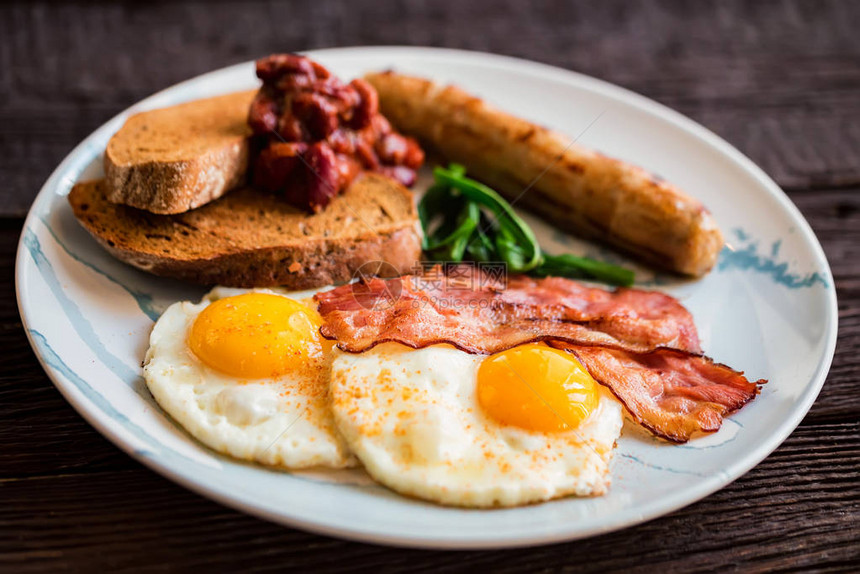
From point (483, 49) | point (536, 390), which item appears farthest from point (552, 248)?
point (483, 49)

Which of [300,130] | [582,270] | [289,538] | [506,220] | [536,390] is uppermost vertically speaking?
[300,130]

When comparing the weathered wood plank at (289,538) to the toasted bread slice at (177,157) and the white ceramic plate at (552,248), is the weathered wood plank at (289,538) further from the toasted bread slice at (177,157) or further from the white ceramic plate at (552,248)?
the toasted bread slice at (177,157)

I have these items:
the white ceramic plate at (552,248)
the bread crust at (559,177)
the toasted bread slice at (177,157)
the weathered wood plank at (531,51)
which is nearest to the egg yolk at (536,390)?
the white ceramic plate at (552,248)

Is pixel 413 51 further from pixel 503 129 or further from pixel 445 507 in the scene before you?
pixel 445 507


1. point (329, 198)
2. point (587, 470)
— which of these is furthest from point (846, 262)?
point (329, 198)

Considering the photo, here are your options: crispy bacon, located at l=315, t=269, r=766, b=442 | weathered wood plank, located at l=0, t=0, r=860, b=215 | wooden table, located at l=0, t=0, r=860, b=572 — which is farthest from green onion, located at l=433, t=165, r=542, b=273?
weathered wood plank, located at l=0, t=0, r=860, b=215

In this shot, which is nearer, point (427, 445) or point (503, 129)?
point (427, 445)

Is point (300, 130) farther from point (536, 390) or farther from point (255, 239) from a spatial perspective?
point (536, 390)
